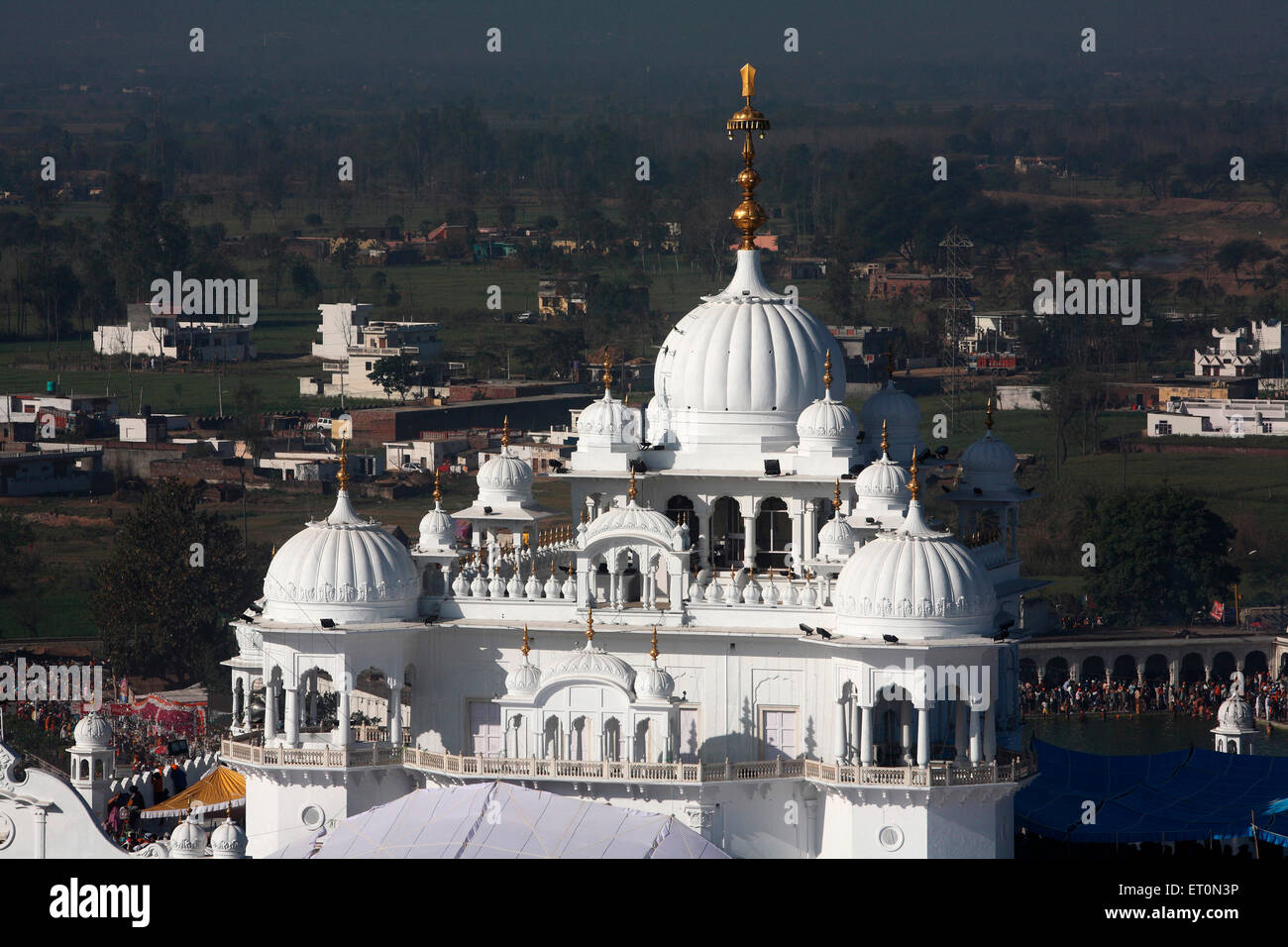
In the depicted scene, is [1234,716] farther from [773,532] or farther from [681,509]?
[681,509]

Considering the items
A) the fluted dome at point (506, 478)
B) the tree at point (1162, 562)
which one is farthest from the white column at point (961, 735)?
the tree at point (1162, 562)

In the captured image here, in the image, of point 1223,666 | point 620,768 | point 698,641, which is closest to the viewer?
point 620,768

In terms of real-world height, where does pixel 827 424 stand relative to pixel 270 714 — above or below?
above

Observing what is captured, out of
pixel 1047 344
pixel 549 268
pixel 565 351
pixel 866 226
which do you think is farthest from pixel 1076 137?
pixel 565 351

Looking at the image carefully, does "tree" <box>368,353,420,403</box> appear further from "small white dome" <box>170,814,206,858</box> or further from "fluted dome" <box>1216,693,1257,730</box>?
"small white dome" <box>170,814,206,858</box>

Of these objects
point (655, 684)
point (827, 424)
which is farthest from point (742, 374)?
point (655, 684)

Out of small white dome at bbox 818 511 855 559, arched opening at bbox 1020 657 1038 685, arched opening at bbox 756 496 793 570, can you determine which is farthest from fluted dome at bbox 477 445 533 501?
arched opening at bbox 1020 657 1038 685

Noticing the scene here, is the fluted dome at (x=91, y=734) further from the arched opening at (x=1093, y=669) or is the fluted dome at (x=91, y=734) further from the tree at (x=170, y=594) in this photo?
the arched opening at (x=1093, y=669)
